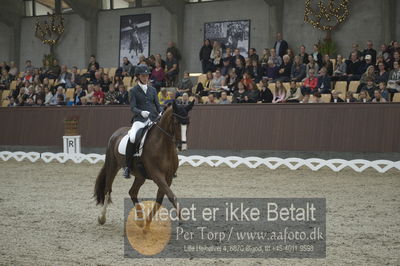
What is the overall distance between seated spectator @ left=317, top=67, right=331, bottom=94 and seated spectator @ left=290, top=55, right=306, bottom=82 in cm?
76

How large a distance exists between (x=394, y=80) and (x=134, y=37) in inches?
473

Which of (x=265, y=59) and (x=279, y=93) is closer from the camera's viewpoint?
(x=279, y=93)

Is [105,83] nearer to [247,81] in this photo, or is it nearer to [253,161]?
[247,81]

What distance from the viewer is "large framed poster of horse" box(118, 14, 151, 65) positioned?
2242cm

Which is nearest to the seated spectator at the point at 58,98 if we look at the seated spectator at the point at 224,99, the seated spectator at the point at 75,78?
the seated spectator at the point at 75,78

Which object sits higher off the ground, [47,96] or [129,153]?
[47,96]

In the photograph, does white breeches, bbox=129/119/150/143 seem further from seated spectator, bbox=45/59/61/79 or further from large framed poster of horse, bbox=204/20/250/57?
seated spectator, bbox=45/59/61/79

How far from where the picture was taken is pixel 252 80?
1550 cm

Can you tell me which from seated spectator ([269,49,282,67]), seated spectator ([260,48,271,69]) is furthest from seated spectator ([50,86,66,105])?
seated spectator ([269,49,282,67])

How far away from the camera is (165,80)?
17.8 meters

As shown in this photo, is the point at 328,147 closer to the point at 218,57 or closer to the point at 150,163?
the point at 218,57

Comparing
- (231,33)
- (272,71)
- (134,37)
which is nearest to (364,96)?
(272,71)

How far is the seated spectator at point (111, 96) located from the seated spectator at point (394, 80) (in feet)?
24.9

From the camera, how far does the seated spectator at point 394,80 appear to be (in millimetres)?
13547
